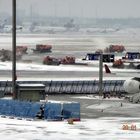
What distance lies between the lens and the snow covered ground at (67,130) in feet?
134

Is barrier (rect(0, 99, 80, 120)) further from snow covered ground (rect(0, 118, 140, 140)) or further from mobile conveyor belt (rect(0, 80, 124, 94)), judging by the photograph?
mobile conveyor belt (rect(0, 80, 124, 94))

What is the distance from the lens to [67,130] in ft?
146

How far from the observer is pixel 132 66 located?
378 feet

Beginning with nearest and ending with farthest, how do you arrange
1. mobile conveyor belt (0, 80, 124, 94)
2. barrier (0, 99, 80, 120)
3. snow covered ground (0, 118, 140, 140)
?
snow covered ground (0, 118, 140, 140) < barrier (0, 99, 80, 120) < mobile conveyor belt (0, 80, 124, 94)

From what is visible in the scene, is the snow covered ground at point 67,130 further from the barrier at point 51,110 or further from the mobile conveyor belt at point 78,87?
the mobile conveyor belt at point 78,87

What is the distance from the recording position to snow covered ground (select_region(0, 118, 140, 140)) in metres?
40.9

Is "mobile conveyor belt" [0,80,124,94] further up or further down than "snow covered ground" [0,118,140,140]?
further up

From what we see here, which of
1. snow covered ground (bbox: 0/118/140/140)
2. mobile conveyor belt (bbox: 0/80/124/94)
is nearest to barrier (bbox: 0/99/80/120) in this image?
snow covered ground (bbox: 0/118/140/140)

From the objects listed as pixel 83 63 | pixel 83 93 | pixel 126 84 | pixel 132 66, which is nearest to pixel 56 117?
pixel 126 84

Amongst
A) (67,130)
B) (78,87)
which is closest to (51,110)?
(67,130)

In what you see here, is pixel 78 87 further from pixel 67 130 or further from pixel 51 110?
pixel 67 130

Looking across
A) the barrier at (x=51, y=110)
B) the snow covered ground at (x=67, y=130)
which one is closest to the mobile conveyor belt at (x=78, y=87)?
the barrier at (x=51, y=110)

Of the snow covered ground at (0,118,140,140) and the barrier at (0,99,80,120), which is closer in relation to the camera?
the snow covered ground at (0,118,140,140)

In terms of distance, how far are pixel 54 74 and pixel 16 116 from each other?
4645cm
